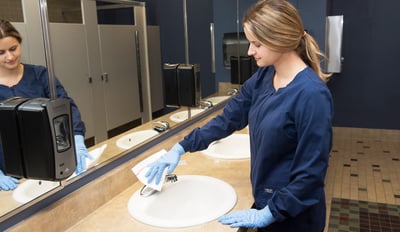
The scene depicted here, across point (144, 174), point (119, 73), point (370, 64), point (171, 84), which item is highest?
point (119, 73)

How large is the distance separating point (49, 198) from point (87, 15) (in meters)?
0.73

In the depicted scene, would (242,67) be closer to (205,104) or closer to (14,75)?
(205,104)

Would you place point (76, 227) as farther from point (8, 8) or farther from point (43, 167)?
point (8, 8)

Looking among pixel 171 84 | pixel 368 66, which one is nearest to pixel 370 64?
pixel 368 66

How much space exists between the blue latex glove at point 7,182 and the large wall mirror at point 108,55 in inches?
0.9

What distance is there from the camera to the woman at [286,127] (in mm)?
1155

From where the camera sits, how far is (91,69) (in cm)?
149

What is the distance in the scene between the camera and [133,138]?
5.79 ft

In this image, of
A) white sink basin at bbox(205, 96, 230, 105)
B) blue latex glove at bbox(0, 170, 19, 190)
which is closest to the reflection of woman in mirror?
blue latex glove at bbox(0, 170, 19, 190)

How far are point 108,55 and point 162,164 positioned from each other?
1.77 ft

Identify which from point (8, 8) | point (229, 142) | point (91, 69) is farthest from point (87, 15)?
point (229, 142)

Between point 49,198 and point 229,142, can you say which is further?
point 229,142

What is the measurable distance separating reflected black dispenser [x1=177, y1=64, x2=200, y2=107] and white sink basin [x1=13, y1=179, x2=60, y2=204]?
109cm

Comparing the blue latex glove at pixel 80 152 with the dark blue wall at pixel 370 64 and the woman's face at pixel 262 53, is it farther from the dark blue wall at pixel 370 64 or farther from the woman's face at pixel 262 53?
the dark blue wall at pixel 370 64
